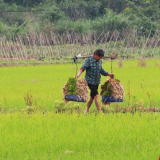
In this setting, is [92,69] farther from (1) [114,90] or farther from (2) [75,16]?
(2) [75,16]

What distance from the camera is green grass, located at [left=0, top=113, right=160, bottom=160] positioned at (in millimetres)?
5234

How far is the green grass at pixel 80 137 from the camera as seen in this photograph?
17.2 feet

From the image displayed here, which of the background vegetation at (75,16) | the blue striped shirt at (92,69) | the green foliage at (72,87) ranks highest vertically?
the blue striped shirt at (92,69)

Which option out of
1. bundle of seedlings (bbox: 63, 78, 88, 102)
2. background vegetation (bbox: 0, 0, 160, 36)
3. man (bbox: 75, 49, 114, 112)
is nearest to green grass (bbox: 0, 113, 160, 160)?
bundle of seedlings (bbox: 63, 78, 88, 102)

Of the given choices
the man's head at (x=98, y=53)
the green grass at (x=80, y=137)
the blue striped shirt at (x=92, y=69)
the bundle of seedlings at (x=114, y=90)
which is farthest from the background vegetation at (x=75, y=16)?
the green grass at (x=80, y=137)

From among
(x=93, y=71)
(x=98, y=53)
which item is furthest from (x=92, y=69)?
(x=98, y=53)

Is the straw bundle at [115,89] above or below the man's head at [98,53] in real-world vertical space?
below

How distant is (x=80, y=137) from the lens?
588cm

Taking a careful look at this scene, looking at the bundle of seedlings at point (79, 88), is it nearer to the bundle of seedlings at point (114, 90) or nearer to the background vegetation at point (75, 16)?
the bundle of seedlings at point (114, 90)

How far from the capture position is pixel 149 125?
655 cm

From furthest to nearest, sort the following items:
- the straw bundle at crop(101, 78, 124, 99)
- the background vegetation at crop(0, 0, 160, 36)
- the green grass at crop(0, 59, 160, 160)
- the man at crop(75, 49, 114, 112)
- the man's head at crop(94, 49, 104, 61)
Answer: the background vegetation at crop(0, 0, 160, 36) < the straw bundle at crop(101, 78, 124, 99) < the man at crop(75, 49, 114, 112) < the man's head at crop(94, 49, 104, 61) < the green grass at crop(0, 59, 160, 160)

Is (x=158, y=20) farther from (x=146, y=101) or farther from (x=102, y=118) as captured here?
(x=102, y=118)

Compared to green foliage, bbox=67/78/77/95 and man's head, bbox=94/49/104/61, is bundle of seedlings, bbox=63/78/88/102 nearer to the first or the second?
green foliage, bbox=67/78/77/95

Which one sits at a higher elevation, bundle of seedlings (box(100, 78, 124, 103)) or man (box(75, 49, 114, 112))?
man (box(75, 49, 114, 112))
